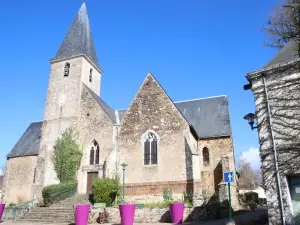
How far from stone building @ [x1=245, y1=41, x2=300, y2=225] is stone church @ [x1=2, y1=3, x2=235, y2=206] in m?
8.07

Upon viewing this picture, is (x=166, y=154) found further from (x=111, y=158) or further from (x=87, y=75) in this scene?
(x=87, y=75)

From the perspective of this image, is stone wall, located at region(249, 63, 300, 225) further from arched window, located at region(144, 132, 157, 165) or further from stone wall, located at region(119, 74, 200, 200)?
arched window, located at region(144, 132, 157, 165)

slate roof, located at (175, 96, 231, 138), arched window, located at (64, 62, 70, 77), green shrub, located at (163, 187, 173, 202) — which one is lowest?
green shrub, located at (163, 187, 173, 202)

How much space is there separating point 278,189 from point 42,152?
20236 mm

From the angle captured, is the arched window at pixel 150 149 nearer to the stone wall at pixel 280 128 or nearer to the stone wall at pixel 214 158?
the stone wall at pixel 214 158

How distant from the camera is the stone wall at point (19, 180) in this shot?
1049 inches

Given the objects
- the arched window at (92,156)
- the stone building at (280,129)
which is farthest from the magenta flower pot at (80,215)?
the arched window at (92,156)

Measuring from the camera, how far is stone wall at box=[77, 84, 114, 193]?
22438mm

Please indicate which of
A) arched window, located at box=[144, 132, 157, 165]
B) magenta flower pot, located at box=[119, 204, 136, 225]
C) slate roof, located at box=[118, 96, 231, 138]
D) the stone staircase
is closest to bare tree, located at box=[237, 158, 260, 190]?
slate roof, located at box=[118, 96, 231, 138]

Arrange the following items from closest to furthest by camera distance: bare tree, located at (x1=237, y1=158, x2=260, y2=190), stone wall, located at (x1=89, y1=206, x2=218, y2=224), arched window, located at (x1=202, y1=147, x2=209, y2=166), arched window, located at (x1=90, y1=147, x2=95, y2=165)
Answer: stone wall, located at (x1=89, y1=206, x2=218, y2=224) → arched window, located at (x1=90, y1=147, x2=95, y2=165) → arched window, located at (x1=202, y1=147, x2=209, y2=166) → bare tree, located at (x1=237, y1=158, x2=260, y2=190)

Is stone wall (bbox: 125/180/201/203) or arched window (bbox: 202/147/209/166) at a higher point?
A: arched window (bbox: 202/147/209/166)

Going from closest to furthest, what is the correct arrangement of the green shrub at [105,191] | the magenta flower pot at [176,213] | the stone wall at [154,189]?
the magenta flower pot at [176,213]
the green shrub at [105,191]
the stone wall at [154,189]

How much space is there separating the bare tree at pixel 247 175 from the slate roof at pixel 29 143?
129 feet

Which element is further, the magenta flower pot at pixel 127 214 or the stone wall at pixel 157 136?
the stone wall at pixel 157 136
